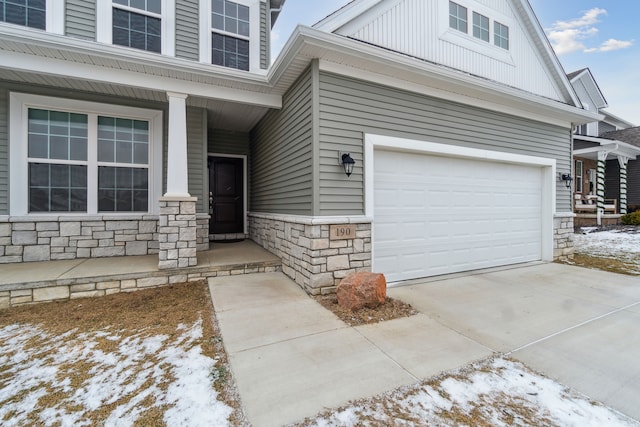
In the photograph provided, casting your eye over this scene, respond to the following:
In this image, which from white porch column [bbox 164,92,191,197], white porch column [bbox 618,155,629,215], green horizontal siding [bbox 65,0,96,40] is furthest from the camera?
white porch column [bbox 618,155,629,215]

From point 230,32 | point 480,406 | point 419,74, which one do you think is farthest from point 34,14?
point 480,406

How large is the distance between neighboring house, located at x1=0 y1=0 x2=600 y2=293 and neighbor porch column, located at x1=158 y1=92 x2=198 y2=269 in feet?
0.09

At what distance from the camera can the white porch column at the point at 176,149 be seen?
14.1 ft

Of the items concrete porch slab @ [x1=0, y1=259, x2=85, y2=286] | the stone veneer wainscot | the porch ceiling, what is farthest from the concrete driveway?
the porch ceiling

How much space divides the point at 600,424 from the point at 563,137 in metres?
6.72

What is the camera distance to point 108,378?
2049 mm

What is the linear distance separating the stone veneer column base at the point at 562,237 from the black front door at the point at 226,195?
730cm

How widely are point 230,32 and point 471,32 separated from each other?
4.78m

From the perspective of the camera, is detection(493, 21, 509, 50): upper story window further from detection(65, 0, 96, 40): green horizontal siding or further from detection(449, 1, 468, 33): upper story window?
detection(65, 0, 96, 40): green horizontal siding

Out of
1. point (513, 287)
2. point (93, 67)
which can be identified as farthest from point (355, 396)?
point (93, 67)

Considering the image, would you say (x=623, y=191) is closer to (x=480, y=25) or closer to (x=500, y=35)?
(x=500, y=35)

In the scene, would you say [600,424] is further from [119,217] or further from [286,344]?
[119,217]

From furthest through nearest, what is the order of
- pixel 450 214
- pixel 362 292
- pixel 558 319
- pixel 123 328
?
pixel 450 214 → pixel 362 292 → pixel 558 319 → pixel 123 328

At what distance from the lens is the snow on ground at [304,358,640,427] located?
1.67 metres
